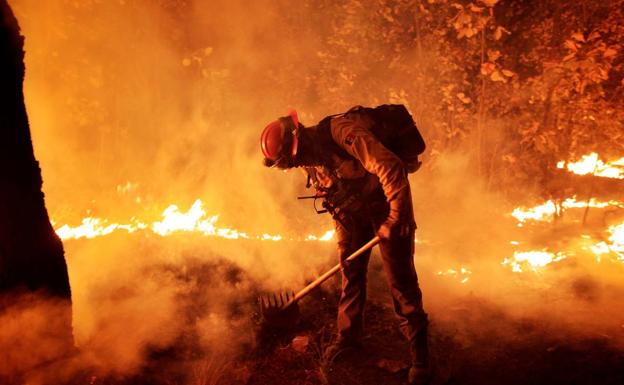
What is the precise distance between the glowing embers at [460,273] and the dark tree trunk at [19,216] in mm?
4841

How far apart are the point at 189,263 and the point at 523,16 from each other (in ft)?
23.9

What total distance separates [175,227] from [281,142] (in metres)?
4.82

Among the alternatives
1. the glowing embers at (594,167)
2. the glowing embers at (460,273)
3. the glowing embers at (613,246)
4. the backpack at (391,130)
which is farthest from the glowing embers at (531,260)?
the backpack at (391,130)

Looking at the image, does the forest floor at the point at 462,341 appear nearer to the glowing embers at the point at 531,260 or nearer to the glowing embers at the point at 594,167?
the glowing embers at the point at 531,260

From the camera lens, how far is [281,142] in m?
3.45

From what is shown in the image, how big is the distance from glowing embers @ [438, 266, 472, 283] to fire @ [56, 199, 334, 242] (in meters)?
2.26

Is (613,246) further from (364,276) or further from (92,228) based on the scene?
(92,228)

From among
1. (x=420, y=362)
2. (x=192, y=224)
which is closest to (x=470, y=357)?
(x=420, y=362)

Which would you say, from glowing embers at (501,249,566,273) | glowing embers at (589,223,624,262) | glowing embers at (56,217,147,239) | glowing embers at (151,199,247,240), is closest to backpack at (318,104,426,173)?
glowing embers at (501,249,566,273)

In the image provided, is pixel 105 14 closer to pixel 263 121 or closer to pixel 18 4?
pixel 18 4

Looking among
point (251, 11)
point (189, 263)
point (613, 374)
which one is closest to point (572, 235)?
point (613, 374)

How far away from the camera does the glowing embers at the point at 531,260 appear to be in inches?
215

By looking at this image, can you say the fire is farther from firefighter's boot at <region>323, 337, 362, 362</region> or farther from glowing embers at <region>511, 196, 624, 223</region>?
glowing embers at <region>511, 196, 624, 223</region>

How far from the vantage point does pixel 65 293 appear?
347 centimetres
